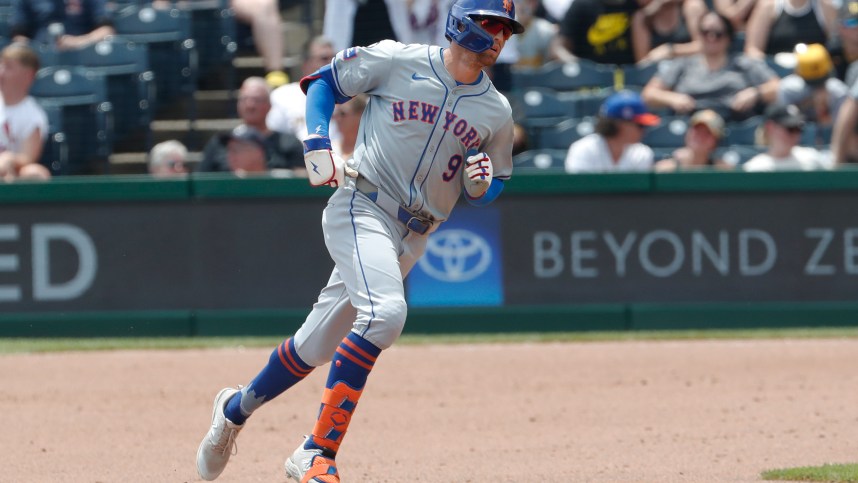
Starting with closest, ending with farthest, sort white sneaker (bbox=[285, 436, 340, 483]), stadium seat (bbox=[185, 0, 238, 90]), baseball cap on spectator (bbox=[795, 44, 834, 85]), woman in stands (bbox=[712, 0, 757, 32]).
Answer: white sneaker (bbox=[285, 436, 340, 483]), baseball cap on spectator (bbox=[795, 44, 834, 85]), woman in stands (bbox=[712, 0, 757, 32]), stadium seat (bbox=[185, 0, 238, 90])

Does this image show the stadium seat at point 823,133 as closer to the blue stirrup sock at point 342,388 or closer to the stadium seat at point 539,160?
the stadium seat at point 539,160

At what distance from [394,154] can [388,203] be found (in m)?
0.18

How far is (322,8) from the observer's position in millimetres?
12992

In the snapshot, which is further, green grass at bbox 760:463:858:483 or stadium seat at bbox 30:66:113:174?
stadium seat at bbox 30:66:113:174

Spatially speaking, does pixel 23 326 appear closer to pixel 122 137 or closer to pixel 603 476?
pixel 122 137

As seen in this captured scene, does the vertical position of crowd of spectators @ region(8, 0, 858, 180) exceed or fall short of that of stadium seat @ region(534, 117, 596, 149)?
it exceeds it

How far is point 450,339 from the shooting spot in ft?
30.9

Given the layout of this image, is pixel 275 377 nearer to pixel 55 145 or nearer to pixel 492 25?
pixel 492 25

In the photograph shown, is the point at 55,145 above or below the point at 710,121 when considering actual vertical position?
below

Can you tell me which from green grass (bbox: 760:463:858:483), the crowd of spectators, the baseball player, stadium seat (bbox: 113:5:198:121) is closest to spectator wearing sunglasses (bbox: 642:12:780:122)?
the crowd of spectators

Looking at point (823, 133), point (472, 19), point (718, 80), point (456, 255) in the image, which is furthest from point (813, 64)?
point (472, 19)

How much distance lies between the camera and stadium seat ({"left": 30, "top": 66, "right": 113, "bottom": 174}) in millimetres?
11383

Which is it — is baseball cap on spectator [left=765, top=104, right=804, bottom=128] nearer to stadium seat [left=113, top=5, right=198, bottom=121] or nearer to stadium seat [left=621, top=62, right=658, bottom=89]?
stadium seat [left=621, top=62, right=658, bottom=89]

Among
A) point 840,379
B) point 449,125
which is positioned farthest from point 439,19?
point 449,125
